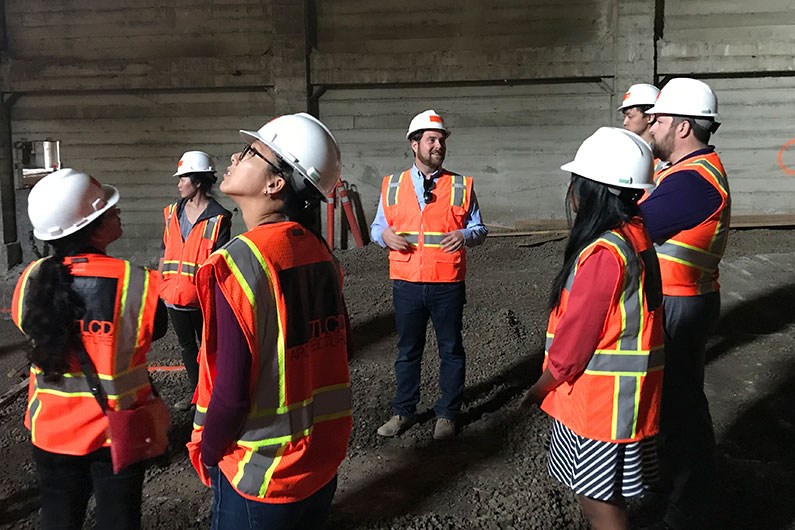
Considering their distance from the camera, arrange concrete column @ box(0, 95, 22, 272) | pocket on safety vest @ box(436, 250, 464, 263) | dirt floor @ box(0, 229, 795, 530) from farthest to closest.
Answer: concrete column @ box(0, 95, 22, 272) → pocket on safety vest @ box(436, 250, 464, 263) → dirt floor @ box(0, 229, 795, 530)

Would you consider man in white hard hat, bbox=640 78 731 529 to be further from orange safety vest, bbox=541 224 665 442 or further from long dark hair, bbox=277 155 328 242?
long dark hair, bbox=277 155 328 242

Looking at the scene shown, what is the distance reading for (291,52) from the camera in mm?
10195

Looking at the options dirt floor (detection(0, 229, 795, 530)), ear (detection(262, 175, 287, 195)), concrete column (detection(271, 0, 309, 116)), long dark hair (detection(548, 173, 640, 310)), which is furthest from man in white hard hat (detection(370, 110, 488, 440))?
concrete column (detection(271, 0, 309, 116))

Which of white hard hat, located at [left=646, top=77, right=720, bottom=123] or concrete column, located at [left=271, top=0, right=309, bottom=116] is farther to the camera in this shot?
concrete column, located at [left=271, top=0, right=309, bottom=116]

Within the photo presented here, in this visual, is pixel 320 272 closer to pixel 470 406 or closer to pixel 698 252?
pixel 698 252

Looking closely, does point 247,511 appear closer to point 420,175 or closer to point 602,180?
point 602,180

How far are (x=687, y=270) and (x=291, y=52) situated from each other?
8.86 meters

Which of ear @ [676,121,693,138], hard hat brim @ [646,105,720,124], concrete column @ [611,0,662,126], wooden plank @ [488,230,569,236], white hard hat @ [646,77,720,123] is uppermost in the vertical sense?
concrete column @ [611,0,662,126]

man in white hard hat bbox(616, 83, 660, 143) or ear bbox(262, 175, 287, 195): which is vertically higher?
man in white hard hat bbox(616, 83, 660, 143)

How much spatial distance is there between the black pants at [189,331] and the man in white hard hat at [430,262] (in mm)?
1498

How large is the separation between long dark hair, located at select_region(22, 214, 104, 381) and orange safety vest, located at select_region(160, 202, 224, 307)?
2.01 meters

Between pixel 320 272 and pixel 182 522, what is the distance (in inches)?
87.0

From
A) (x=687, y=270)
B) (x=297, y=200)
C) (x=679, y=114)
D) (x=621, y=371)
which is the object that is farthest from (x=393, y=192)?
(x=297, y=200)

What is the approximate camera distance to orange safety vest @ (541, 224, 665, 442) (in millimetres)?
2076
